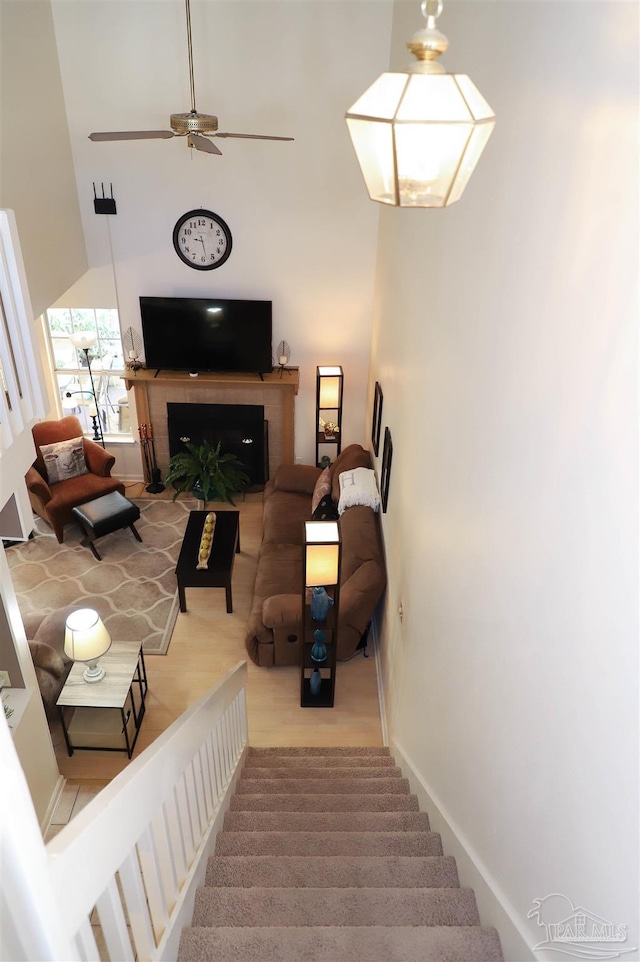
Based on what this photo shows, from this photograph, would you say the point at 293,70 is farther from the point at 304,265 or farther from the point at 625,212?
the point at 625,212

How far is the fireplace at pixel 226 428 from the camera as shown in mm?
7723

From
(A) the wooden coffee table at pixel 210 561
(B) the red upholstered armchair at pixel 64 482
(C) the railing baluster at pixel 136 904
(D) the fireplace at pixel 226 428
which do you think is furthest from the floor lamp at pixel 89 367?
(C) the railing baluster at pixel 136 904

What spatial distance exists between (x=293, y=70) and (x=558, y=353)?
579 cm

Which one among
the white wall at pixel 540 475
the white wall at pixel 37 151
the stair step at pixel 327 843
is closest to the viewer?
the white wall at pixel 540 475

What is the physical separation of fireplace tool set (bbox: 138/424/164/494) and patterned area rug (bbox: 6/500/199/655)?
0.66 m

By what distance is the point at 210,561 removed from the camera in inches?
237

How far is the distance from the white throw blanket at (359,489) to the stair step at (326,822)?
10.4 feet

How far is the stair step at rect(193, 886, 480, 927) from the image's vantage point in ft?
7.66

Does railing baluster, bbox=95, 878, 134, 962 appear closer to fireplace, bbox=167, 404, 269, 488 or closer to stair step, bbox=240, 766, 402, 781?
stair step, bbox=240, 766, 402, 781

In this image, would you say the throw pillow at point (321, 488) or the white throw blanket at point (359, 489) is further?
the throw pillow at point (321, 488)

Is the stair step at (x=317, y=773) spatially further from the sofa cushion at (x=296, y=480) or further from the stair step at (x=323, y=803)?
the sofa cushion at (x=296, y=480)

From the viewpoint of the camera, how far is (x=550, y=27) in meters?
2.01

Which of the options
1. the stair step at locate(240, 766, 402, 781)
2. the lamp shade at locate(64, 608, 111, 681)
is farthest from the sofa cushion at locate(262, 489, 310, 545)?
the stair step at locate(240, 766, 402, 781)

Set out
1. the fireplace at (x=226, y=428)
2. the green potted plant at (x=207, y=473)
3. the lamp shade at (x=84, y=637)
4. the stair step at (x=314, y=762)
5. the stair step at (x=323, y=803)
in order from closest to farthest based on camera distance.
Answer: the stair step at (x=323, y=803) < the stair step at (x=314, y=762) < the lamp shade at (x=84, y=637) < the green potted plant at (x=207, y=473) < the fireplace at (x=226, y=428)
